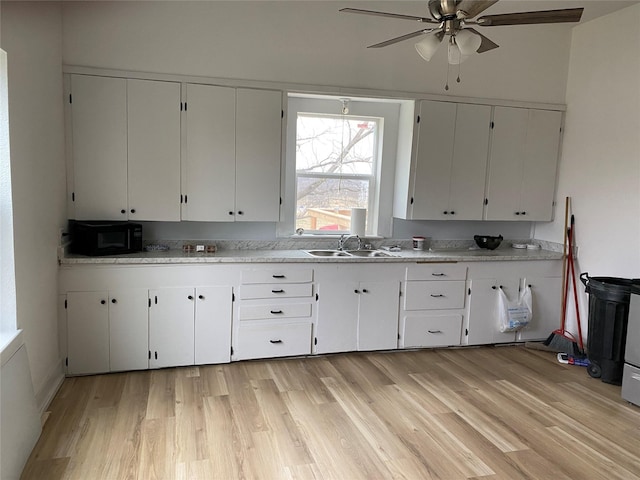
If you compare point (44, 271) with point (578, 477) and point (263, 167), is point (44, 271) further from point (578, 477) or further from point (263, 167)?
point (578, 477)

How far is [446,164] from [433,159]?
138 millimetres

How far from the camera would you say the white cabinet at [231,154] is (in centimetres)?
379

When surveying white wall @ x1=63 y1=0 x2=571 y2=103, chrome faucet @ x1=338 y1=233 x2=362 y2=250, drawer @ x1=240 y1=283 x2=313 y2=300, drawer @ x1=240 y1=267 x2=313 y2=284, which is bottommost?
drawer @ x1=240 y1=283 x2=313 y2=300

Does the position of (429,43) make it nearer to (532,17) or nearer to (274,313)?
(532,17)

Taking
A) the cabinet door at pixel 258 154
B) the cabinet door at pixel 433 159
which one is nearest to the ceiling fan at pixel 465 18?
the cabinet door at pixel 258 154

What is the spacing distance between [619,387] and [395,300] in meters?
1.76

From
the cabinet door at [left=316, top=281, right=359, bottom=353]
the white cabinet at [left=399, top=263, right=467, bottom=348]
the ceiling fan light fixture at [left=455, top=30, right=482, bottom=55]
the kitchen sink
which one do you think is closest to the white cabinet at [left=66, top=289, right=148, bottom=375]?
the cabinet door at [left=316, top=281, right=359, bottom=353]

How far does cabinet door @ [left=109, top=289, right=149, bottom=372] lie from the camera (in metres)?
3.53

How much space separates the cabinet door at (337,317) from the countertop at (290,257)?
0.77 feet

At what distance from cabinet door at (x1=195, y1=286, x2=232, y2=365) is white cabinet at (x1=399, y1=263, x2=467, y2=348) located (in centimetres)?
148

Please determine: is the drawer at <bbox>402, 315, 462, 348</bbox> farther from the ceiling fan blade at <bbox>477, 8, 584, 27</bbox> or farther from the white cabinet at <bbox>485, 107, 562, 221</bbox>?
the ceiling fan blade at <bbox>477, 8, 584, 27</bbox>

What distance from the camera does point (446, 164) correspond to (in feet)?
14.5

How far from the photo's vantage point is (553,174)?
185 inches

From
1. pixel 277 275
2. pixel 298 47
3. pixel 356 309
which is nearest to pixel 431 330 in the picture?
pixel 356 309
